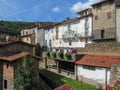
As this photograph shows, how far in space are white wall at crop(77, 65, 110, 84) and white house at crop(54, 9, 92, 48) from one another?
10087 millimetres

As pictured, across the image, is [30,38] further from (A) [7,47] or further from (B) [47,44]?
(A) [7,47]

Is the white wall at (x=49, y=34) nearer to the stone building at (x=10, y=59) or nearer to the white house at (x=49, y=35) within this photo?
the white house at (x=49, y=35)

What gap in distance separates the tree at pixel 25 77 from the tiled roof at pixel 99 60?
8641mm

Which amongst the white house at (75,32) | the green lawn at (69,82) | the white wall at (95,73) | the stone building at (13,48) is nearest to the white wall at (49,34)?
the white house at (75,32)

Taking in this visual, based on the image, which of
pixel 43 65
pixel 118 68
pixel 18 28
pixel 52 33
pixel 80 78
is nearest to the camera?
pixel 118 68

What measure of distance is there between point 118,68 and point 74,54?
15.1 metres

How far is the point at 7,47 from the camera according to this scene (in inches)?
1542

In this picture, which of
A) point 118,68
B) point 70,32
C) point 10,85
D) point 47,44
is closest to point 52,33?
point 47,44

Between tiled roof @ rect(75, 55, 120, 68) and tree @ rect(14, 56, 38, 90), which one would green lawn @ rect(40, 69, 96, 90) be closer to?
tiled roof @ rect(75, 55, 120, 68)

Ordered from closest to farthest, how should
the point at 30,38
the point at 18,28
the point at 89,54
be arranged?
the point at 89,54 < the point at 30,38 < the point at 18,28

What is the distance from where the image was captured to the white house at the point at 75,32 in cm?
4697

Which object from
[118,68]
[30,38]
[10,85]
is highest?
[30,38]

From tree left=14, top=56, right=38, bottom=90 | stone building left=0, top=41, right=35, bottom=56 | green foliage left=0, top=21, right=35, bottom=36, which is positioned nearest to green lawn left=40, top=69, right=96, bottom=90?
tree left=14, top=56, right=38, bottom=90

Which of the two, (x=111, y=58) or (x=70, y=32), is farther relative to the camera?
(x=70, y=32)
